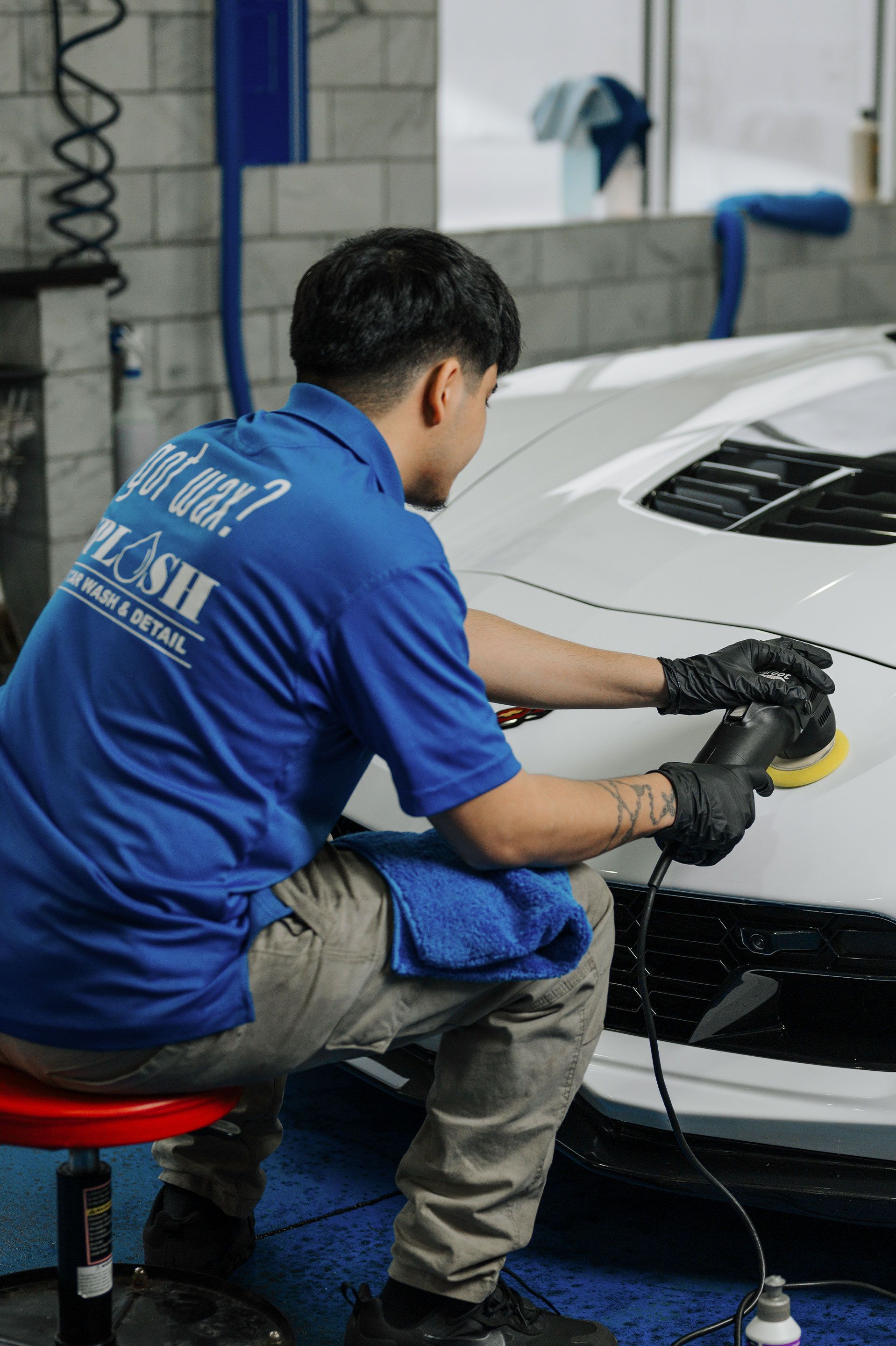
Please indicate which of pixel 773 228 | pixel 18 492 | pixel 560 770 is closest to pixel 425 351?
pixel 560 770

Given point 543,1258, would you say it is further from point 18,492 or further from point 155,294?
point 155,294

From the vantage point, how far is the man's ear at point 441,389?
5.09 feet

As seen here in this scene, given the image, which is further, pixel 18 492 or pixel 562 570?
pixel 18 492

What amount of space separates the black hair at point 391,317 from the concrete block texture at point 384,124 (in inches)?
130

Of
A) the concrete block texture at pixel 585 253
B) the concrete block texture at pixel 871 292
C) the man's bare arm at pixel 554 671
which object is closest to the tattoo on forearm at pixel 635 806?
the man's bare arm at pixel 554 671

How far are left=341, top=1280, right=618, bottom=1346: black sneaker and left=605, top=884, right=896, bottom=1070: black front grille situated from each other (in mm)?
315

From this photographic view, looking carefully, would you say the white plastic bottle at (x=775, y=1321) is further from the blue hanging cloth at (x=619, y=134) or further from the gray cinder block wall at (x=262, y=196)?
the blue hanging cloth at (x=619, y=134)

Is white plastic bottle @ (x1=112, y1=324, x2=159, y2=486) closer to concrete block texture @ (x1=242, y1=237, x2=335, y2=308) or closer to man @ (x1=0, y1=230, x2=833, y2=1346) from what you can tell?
concrete block texture @ (x1=242, y1=237, x2=335, y2=308)

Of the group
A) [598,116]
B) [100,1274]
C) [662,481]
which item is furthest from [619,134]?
[100,1274]

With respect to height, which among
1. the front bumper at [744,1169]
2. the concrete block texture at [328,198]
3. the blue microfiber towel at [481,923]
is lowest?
the front bumper at [744,1169]

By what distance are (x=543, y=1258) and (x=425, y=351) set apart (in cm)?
109

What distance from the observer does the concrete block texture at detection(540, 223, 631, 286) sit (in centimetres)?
543

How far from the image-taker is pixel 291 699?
1421mm

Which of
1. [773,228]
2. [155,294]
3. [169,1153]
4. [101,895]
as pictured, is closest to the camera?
[101,895]
